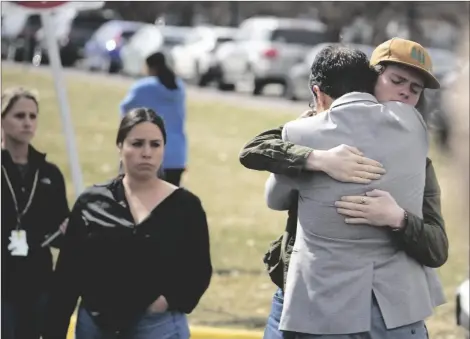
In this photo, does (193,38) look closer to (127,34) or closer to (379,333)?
(127,34)

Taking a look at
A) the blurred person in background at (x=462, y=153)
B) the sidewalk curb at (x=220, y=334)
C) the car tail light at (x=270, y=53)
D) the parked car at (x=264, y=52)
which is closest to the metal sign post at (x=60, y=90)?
the sidewalk curb at (x=220, y=334)

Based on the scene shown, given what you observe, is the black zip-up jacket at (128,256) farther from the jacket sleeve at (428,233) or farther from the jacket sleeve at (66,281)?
the jacket sleeve at (428,233)

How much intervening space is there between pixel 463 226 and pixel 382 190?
166 inches

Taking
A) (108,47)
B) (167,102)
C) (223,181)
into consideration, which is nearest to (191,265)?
(167,102)

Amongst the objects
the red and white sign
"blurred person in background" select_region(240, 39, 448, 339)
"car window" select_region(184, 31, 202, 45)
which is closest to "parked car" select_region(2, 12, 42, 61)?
"car window" select_region(184, 31, 202, 45)

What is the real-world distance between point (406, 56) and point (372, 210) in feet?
1.78

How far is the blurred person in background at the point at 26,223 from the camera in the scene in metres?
5.46

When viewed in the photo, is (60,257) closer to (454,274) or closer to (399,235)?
(399,235)

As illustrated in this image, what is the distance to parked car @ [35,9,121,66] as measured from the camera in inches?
1455

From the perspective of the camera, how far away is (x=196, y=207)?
4.68 meters

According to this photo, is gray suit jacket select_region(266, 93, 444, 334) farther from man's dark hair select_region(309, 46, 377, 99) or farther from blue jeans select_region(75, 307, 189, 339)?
blue jeans select_region(75, 307, 189, 339)

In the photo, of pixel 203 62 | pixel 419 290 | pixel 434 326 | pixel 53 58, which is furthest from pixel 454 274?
pixel 203 62

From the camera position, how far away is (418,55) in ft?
12.3

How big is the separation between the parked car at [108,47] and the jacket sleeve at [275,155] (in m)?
29.3
